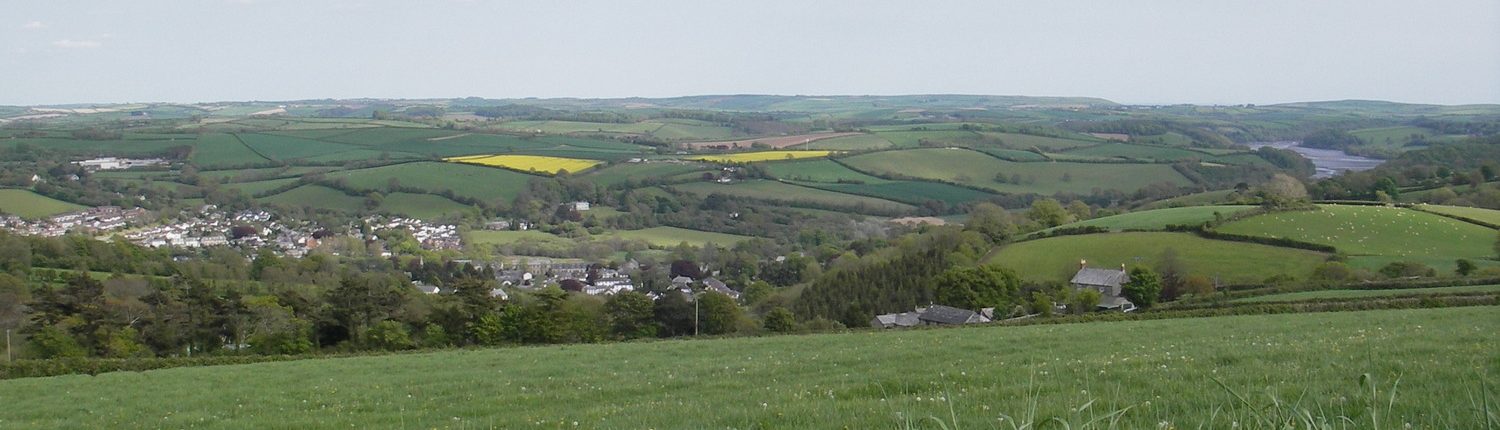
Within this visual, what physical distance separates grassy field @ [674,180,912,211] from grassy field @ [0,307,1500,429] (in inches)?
2671

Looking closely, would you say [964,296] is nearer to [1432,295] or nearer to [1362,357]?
[1432,295]

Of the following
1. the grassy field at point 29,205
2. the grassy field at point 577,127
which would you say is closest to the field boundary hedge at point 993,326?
the grassy field at point 29,205

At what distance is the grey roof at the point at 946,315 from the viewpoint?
4128cm

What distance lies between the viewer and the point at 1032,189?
331ft

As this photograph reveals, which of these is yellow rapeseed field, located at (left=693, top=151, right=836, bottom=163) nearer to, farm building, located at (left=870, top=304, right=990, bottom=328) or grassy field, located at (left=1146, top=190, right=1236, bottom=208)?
grassy field, located at (left=1146, top=190, right=1236, bottom=208)

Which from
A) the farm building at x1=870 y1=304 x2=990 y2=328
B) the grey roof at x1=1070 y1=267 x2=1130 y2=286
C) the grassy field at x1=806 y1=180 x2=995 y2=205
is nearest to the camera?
the farm building at x1=870 y1=304 x2=990 y2=328

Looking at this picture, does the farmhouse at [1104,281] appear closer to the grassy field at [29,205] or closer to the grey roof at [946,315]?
the grey roof at [946,315]

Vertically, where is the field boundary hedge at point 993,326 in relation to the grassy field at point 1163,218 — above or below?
above

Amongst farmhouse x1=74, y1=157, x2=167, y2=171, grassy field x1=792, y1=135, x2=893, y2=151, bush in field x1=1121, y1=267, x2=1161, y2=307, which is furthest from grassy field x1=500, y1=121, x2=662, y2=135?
bush in field x1=1121, y1=267, x2=1161, y2=307

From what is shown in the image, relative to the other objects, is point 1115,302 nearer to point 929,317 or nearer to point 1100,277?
point 1100,277

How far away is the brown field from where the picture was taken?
138m

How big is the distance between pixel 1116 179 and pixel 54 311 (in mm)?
92420

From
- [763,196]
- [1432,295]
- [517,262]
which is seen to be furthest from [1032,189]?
[1432,295]

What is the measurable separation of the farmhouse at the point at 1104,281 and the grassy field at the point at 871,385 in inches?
879
